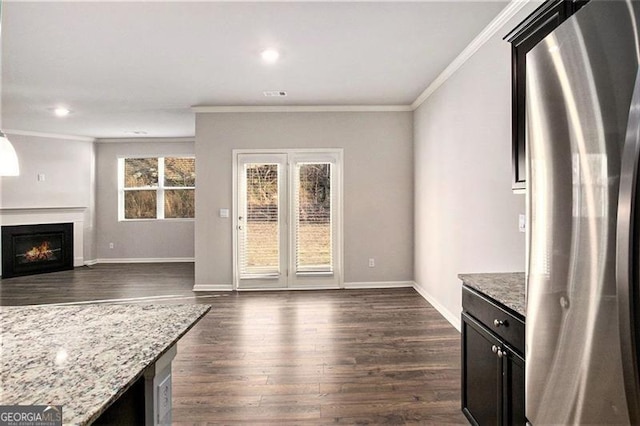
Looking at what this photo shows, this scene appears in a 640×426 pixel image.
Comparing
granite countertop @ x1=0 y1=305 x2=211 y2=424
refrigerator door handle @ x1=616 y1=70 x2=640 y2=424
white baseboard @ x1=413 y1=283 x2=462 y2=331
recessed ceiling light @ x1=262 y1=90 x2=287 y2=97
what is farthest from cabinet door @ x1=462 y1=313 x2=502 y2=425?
recessed ceiling light @ x1=262 y1=90 x2=287 y2=97

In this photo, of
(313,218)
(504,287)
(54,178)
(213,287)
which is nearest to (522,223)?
(504,287)

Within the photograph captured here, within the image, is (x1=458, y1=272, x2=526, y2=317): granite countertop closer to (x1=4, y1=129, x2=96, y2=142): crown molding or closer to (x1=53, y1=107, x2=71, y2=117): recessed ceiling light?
(x1=53, y1=107, x2=71, y2=117): recessed ceiling light

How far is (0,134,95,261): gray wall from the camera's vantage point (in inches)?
277

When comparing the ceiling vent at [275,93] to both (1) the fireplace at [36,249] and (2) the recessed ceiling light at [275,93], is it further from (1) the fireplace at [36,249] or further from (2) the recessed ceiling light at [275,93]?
(1) the fireplace at [36,249]

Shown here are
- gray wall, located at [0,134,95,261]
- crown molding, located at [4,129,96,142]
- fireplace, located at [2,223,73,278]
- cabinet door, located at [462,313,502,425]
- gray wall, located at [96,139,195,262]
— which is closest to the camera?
cabinet door, located at [462,313,502,425]

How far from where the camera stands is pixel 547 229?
1099 millimetres

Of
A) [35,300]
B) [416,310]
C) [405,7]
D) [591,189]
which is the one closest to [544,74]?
[591,189]

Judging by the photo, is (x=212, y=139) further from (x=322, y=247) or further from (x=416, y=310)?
(x=416, y=310)

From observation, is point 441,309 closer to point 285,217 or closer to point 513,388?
point 285,217

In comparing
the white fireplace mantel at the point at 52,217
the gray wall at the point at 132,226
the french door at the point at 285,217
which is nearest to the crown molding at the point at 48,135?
the gray wall at the point at 132,226

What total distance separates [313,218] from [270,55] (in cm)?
255

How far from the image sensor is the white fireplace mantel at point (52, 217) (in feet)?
22.2

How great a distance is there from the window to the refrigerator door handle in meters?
8.32

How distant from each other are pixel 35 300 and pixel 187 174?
157 inches
